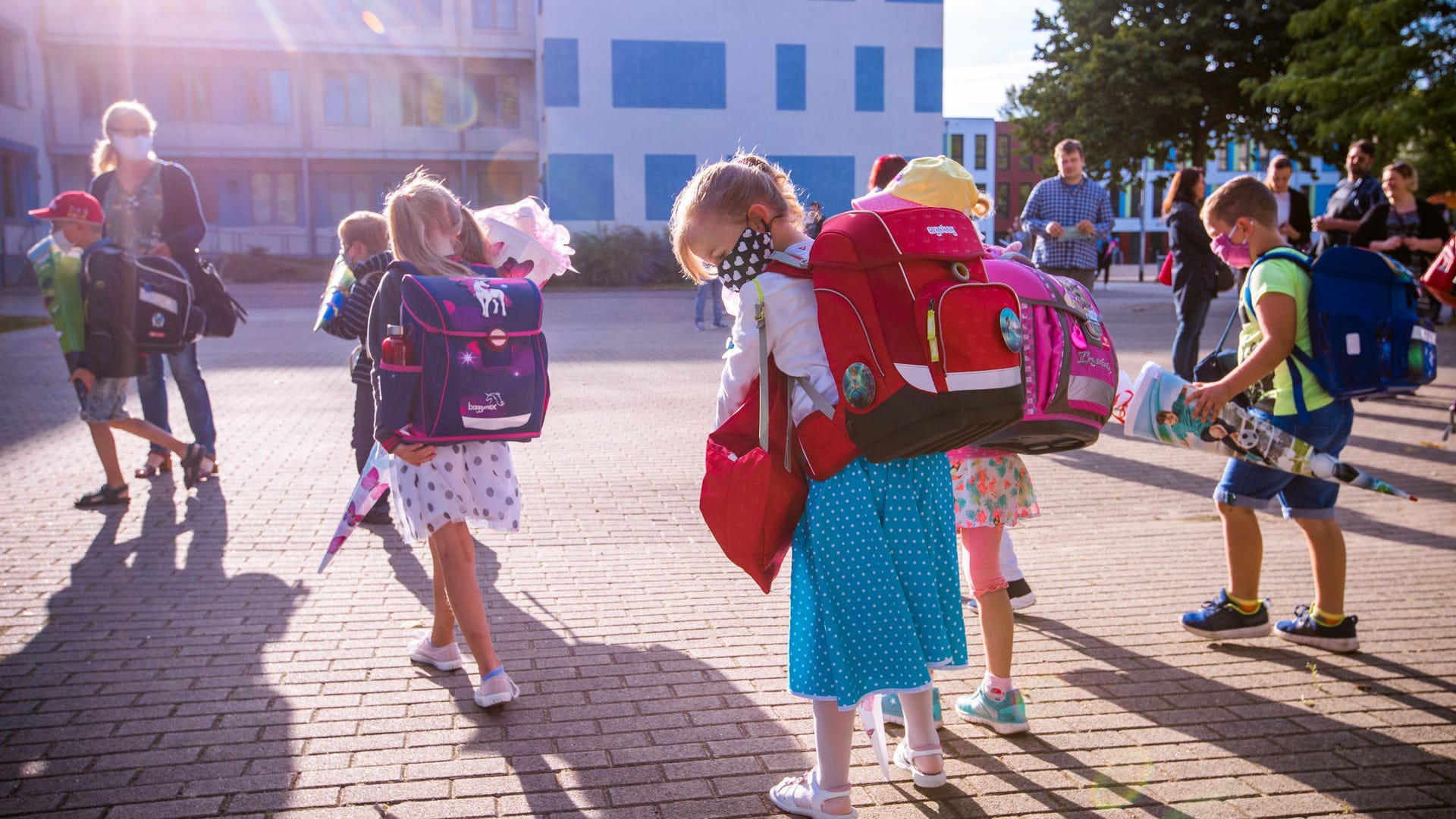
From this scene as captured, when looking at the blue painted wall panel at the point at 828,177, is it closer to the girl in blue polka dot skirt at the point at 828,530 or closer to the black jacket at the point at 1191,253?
the black jacket at the point at 1191,253

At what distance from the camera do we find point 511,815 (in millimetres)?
3148

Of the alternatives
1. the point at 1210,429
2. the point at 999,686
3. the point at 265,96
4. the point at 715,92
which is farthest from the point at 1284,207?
the point at 265,96

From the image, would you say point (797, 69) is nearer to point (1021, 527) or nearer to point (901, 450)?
point (1021, 527)

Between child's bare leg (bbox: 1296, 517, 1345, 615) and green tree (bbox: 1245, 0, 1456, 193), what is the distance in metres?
18.0

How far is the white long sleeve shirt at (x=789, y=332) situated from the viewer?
2.87 meters

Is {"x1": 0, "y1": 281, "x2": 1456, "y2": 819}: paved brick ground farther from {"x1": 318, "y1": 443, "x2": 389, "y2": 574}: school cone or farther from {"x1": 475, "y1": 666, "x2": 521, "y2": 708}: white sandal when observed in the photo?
{"x1": 318, "y1": 443, "x2": 389, "y2": 574}: school cone

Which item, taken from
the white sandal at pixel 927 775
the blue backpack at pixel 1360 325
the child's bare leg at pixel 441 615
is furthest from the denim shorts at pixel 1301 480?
the child's bare leg at pixel 441 615

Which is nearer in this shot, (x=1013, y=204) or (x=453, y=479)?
(x=453, y=479)

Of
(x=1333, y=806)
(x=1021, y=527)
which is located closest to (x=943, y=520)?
(x=1333, y=806)

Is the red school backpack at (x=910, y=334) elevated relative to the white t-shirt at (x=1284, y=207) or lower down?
lower down

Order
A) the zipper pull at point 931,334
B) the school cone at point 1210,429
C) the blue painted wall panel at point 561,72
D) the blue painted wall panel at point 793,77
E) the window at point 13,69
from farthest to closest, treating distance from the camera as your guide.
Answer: the blue painted wall panel at point 793,77 < the blue painted wall panel at point 561,72 < the window at point 13,69 < the school cone at point 1210,429 < the zipper pull at point 931,334

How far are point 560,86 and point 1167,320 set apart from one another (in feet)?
72.1

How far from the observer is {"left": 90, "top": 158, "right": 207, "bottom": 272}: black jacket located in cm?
741

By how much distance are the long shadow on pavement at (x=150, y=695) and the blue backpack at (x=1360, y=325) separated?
3.67 meters
